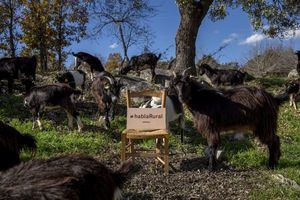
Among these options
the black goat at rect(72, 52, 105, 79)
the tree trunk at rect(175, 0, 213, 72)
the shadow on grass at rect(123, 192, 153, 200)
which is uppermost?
the tree trunk at rect(175, 0, 213, 72)

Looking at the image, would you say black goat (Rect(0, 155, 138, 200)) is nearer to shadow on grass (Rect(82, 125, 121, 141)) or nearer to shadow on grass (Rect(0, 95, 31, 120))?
shadow on grass (Rect(82, 125, 121, 141))

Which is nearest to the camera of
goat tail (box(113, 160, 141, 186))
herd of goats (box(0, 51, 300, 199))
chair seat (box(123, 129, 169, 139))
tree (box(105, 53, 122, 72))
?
herd of goats (box(0, 51, 300, 199))

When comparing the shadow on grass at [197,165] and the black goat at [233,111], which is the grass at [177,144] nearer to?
the shadow on grass at [197,165]

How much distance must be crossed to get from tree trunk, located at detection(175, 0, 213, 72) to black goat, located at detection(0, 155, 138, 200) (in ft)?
35.7

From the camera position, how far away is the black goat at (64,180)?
2402 millimetres

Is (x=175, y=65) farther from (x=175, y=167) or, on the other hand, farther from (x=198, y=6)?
(x=175, y=167)

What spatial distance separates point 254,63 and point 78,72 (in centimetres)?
1588

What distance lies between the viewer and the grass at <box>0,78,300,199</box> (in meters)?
5.76

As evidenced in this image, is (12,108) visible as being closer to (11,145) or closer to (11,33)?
(11,145)

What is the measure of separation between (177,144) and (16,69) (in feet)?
18.4

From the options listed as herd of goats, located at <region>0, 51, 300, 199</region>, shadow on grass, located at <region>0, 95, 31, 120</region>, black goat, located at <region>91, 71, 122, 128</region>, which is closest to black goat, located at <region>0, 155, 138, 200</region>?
herd of goats, located at <region>0, 51, 300, 199</region>

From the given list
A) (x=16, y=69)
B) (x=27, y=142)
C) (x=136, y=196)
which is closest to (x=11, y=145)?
(x=27, y=142)

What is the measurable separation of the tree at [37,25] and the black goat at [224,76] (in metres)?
9.01

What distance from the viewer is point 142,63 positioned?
14023mm
